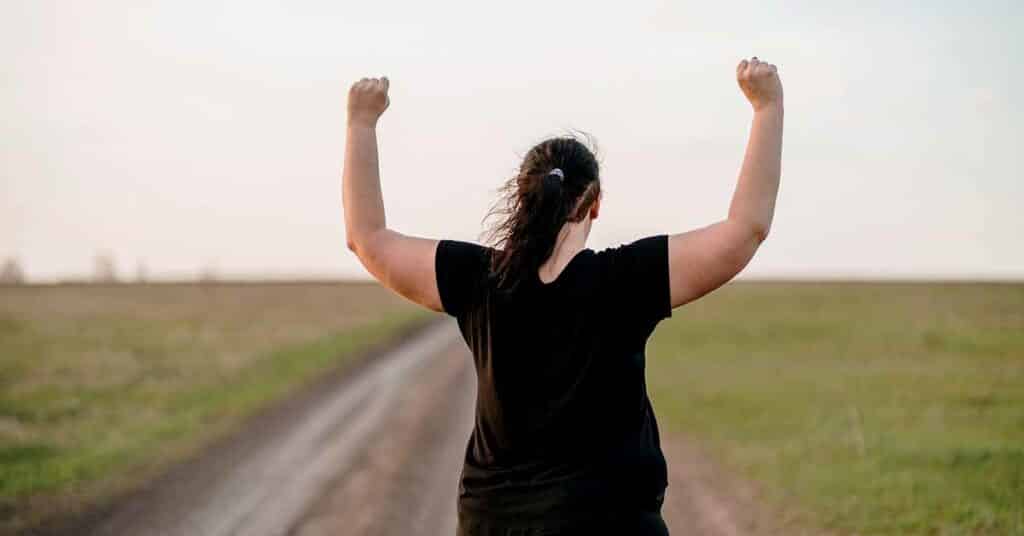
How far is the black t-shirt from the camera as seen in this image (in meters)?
2.46

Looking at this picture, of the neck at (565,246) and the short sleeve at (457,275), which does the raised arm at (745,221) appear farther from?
the short sleeve at (457,275)

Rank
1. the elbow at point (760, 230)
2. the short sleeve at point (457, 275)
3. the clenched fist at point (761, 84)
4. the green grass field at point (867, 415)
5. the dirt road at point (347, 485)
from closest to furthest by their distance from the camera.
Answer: the elbow at point (760, 230)
the clenched fist at point (761, 84)
the short sleeve at point (457, 275)
the dirt road at point (347, 485)
the green grass field at point (867, 415)

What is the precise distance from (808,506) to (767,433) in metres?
4.46

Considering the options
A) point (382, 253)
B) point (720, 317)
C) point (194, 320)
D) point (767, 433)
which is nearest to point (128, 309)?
point (194, 320)

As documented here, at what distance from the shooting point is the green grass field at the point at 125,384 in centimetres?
1172

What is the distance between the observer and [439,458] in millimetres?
12086

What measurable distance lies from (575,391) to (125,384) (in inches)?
729

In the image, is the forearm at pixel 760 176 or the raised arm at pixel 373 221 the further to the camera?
the raised arm at pixel 373 221

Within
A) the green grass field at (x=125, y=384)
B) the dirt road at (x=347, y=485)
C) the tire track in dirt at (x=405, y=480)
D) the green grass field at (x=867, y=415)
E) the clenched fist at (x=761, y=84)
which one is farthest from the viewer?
the green grass field at (x=125, y=384)

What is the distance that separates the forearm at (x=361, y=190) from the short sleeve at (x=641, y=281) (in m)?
0.57

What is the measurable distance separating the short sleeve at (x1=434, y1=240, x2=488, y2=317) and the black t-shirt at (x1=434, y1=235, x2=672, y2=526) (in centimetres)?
9

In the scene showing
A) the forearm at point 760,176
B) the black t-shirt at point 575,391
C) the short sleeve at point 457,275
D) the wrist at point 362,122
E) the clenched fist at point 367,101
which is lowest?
the black t-shirt at point 575,391

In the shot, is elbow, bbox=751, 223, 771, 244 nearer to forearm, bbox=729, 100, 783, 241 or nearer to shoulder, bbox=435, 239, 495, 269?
forearm, bbox=729, 100, 783, 241

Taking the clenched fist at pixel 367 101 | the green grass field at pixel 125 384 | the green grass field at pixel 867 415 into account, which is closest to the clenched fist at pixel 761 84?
the clenched fist at pixel 367 101
